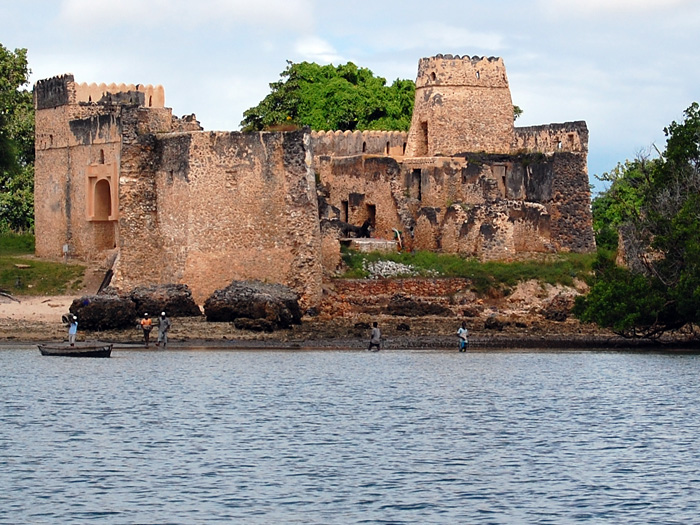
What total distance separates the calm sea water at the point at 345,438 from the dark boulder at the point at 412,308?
14.9 ft

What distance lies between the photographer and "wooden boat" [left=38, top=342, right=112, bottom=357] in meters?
36.9

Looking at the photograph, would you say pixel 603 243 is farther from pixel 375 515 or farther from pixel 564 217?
pixel 375 515

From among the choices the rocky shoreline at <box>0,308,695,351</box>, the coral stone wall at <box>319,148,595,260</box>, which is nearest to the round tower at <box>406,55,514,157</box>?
the coral stone wall at <box>319,148,595,260</box>

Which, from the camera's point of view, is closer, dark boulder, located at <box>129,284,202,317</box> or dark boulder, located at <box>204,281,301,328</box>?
dark boulder, located at <box>204,281,301,328</box>

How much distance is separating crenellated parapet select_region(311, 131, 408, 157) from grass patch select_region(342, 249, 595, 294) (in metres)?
7.95

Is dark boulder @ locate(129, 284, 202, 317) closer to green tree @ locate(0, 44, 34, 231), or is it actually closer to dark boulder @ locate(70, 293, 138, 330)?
dark boulder @ locate(70, 293, 138, 330)

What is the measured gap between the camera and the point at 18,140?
57.1 meters

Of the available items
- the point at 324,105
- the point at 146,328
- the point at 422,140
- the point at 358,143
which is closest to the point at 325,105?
the point at 324,105

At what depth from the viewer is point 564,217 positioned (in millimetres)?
52531

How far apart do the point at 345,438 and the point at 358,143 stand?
29888 mm

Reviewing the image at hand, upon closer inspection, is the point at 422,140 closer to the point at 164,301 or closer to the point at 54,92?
the point at 54,92

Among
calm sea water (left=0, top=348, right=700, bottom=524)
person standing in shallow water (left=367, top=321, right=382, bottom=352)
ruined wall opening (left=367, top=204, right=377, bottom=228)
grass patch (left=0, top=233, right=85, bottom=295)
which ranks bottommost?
calm sea water (left=0, top=348, right=700, bottom=524)

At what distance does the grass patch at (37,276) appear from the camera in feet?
153

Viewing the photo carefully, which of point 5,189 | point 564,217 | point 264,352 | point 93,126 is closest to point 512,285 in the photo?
point 564,217
